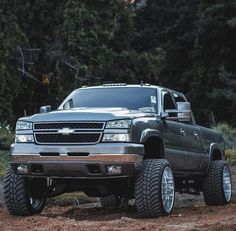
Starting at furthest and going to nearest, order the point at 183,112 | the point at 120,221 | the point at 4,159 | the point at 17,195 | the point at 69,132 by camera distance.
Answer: the point at 4,159, the point at 183,112, the point at 17,195, the point at 69,132, the point at 120,221

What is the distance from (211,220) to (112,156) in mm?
1506

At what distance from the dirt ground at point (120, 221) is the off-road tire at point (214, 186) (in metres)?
0.76

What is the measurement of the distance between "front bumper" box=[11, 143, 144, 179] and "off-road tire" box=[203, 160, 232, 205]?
123 inches

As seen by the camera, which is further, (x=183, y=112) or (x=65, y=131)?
(x=183, y=112)

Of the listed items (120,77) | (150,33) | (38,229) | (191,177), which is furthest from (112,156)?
(150,33)

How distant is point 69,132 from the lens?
876 cm

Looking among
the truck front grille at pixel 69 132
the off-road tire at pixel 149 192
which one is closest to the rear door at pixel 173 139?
the off-road tire at pixel 149 192

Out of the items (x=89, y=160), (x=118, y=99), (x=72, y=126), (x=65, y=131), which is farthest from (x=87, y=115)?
(x=118, y=99)

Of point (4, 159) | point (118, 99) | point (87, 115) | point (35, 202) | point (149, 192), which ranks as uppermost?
point (118, 99)

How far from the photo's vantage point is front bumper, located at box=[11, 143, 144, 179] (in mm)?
8523

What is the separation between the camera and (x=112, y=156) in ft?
27.9

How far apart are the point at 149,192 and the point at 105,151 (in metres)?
0.79

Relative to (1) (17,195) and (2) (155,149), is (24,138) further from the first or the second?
(2) (155,149)

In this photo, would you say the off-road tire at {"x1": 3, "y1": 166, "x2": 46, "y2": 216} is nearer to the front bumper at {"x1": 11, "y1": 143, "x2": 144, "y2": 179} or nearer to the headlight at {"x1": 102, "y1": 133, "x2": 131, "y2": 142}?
the front bumper at {"x1": 11, "y1": 143, "x2": 144, "y2": 179}
